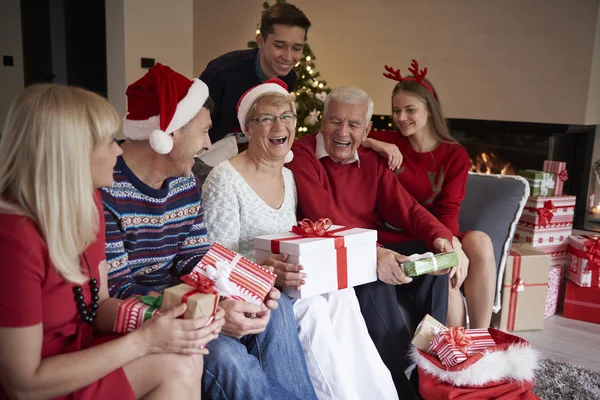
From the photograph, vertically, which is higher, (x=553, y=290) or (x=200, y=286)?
(x=200, y=286)

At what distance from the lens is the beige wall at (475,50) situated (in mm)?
3928

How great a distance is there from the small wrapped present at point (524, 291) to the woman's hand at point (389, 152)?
982 mm

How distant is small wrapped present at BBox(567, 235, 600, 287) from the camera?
322cm

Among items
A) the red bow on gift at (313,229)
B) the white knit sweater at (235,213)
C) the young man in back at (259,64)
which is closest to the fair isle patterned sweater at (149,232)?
the white knit sweater at (235,213)

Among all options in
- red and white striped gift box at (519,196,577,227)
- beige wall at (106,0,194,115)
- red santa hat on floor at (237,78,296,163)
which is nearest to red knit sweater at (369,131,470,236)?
red santa hat on floor at (237,78,296,163)

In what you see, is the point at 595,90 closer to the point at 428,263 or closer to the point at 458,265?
the point at 458,265

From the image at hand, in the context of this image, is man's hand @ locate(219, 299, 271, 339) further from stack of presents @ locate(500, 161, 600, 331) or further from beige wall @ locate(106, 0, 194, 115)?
beige wall @ locate(106, 0, 194, 115)

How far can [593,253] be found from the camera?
10.6 feet

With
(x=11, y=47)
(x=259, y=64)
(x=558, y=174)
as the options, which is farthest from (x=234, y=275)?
(x=11, y=47)

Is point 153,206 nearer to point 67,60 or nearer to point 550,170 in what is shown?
point 550,170

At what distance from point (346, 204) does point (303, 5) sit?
3556mm

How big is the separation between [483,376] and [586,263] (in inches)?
70.2

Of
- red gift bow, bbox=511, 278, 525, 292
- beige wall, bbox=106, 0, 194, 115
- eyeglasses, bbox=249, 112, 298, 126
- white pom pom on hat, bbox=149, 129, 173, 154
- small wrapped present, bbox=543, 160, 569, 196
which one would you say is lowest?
red gift bow, bbox=511, 278, 525, 292

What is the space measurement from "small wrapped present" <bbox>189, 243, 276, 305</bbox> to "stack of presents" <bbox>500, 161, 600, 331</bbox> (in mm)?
1833
